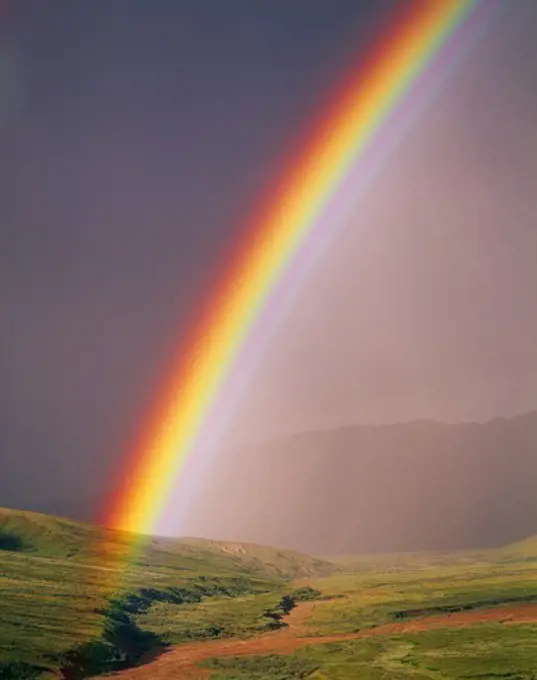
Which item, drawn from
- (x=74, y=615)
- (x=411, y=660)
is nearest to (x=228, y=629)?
(x=74, y=615)

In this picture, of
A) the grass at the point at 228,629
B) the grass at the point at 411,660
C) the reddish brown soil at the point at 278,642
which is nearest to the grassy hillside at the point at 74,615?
the grass at the point at 228,629

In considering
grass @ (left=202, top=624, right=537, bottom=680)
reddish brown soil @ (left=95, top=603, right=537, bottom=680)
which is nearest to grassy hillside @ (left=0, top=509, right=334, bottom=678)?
reddish brown soil @ (left=95, top=603, right=537, bottom=680)

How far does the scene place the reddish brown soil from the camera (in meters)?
96.1

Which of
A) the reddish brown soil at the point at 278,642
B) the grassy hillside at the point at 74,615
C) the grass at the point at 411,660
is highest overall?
the grassy hillside at the point at 74,615

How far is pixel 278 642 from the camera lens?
120 m

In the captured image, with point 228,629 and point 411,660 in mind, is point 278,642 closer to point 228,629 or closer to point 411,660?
point 228,629

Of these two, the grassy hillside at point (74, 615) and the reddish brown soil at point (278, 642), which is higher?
the grassy hillside at point (74, 615)

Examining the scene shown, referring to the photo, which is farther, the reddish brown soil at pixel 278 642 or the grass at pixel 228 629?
the reddish brown soil at pixel 278 642

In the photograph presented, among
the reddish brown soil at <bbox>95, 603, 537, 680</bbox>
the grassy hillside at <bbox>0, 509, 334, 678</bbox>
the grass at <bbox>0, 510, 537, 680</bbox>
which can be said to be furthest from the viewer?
the reddish brown soil at <bbox>95, 603, 537, 680</bbox>

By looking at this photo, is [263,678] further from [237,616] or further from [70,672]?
[237,616]

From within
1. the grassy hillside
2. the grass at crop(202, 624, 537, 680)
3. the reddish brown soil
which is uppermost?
the grassy hillside

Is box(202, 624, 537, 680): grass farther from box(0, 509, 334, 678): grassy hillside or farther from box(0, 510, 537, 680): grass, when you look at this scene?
box(0, 509, 334, 678): grassy hillside

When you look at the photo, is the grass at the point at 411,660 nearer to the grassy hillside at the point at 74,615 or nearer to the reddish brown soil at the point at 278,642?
the reddish brown soil at the point at 278,642

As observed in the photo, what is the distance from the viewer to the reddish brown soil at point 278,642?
96.1m
